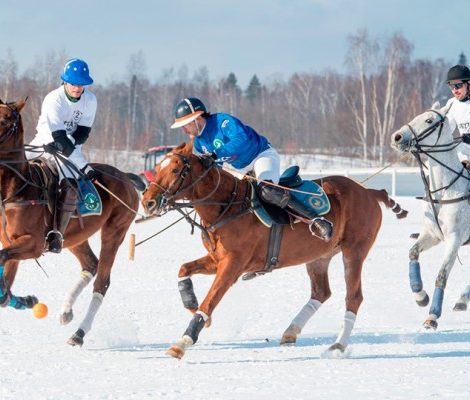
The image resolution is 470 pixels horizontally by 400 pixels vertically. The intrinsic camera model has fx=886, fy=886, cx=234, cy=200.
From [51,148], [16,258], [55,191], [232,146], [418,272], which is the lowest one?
[418,272]

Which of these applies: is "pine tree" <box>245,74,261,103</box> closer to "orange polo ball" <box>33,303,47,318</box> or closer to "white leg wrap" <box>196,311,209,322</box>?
"orange polo ball" <box>33,303,47,318</box>

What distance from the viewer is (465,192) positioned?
1030cm

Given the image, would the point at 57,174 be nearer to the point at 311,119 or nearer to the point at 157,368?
the point at 157,368

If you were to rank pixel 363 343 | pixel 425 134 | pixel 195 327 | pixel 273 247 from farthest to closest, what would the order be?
pixel 425 134 → pixel 363 343 → pixel 273 247 → pixel 195 327

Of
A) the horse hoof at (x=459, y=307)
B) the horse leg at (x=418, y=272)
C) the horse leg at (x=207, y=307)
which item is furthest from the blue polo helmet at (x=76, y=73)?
the horse hoof at (x=459, y=307)

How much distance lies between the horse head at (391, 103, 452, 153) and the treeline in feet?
136

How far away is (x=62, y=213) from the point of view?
906 cm

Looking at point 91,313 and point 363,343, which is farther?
point 91,313

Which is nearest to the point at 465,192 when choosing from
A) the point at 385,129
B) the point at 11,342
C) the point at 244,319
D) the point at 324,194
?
the point at 324,194

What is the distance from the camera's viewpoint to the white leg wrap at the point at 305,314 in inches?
348

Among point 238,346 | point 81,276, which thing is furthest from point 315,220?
point 81,276

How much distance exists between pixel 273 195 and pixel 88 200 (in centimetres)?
234

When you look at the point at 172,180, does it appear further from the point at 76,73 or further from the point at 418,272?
the point at 418,272

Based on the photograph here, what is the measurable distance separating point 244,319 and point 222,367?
9.11ft
